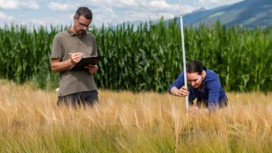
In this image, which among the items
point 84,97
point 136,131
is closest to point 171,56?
point 84,97

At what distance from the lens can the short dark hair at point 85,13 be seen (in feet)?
15.3

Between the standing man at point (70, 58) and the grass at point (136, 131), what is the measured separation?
62.5 inches

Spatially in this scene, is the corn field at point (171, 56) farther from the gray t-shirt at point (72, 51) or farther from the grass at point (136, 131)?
the grass at point (136, 131)

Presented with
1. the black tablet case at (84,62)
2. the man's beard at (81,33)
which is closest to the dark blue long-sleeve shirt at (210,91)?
the black tablet case at (84,62)

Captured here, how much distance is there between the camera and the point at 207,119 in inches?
116

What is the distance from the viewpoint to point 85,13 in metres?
4.68

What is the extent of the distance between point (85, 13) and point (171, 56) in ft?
24.1

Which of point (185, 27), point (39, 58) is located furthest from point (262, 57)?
point (39, 58)

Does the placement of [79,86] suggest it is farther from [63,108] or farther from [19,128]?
[19,128]

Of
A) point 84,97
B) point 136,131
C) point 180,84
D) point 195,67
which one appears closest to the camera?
point 136,131

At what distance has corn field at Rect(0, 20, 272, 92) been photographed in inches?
468

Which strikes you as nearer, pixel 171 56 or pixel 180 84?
pixel 180 84

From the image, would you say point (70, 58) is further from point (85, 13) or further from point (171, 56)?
point (171, 56)

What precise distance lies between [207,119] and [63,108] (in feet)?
3.57
